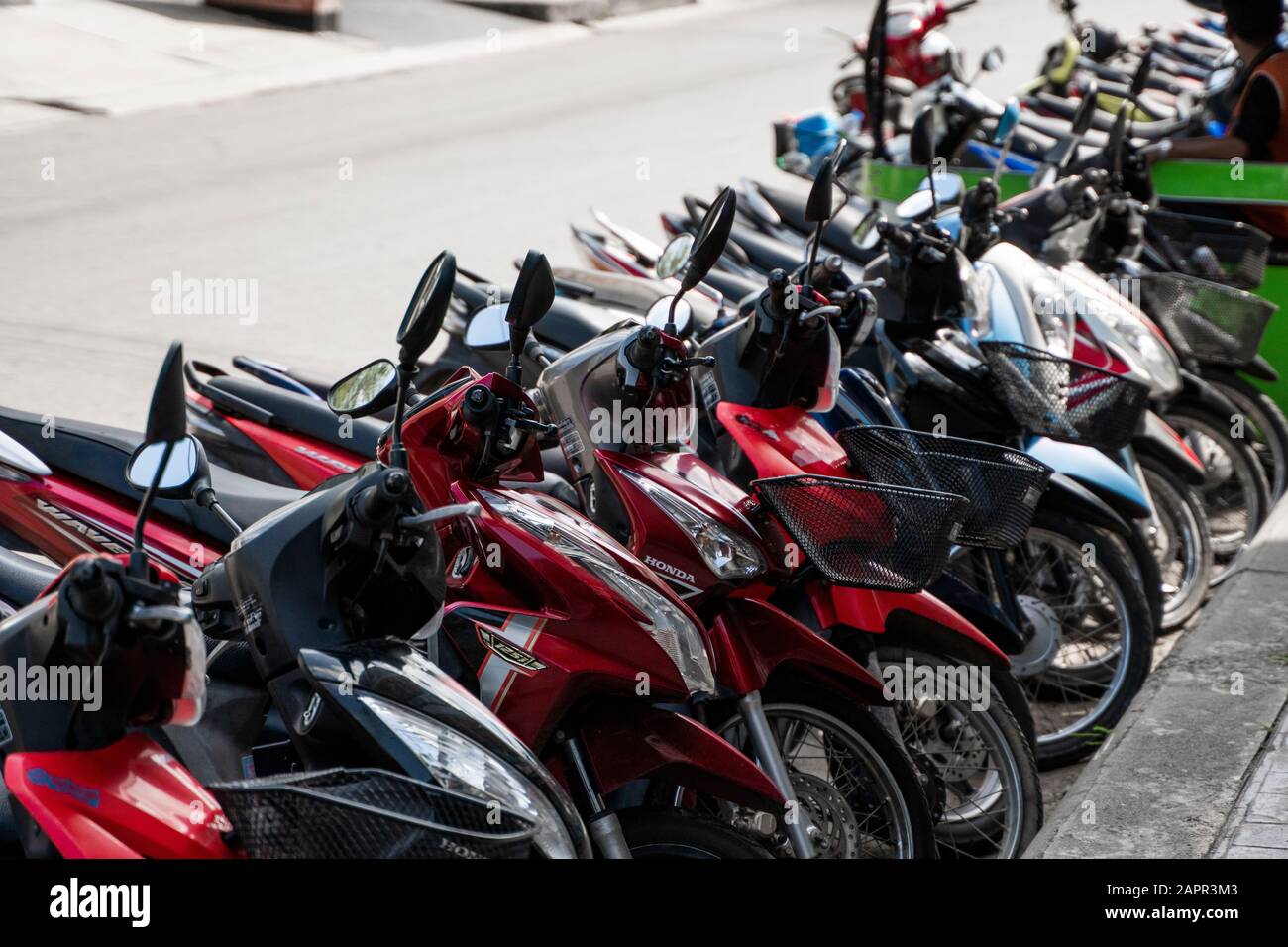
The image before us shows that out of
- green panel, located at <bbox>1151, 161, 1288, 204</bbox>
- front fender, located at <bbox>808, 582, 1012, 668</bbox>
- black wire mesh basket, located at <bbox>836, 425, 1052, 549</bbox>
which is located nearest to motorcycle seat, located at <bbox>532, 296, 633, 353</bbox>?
black wire mesh basket, located at <bbox>836, 425, 1052, 549</bbox>

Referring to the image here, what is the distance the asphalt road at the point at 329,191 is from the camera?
24.5 ft

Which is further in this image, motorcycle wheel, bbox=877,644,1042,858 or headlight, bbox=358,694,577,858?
motorcycle wheel, bbox=877,644,1042,858

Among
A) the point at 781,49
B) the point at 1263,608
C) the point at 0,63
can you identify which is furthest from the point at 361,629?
the point at 781,49

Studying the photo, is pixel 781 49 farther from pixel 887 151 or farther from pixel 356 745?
pixel 356 745

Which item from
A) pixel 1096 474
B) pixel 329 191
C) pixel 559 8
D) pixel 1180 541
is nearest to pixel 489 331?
pixel 1096 474

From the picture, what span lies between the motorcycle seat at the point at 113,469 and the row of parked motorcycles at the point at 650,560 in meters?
0.01

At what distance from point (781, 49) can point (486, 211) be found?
29.6 ft

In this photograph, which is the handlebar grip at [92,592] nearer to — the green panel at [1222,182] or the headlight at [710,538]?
the headlight at [710,538]

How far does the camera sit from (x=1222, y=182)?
23.0 ft

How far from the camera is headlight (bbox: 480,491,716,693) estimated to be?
2.93 meters

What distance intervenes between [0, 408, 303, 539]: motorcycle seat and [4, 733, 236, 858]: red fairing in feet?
4.72

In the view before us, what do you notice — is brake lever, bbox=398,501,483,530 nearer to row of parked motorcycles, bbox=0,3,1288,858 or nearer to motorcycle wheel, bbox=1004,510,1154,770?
row of parked motorcycles, bbox=0,3,1288,858

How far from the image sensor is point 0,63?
1264cm

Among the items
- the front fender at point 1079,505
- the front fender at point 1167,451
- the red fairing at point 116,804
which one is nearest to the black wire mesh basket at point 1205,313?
the front fender at point 1167,451
